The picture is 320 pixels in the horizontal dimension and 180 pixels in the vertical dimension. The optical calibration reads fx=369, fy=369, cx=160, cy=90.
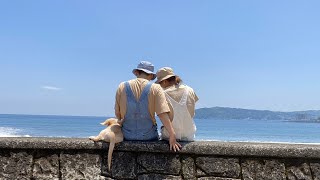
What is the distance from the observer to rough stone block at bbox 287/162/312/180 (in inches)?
152

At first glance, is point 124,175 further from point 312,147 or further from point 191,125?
point 312,147

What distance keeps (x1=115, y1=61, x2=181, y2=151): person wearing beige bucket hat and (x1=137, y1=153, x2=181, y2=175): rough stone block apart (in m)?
0.16

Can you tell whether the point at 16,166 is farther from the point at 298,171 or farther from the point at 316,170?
the point at 316,170

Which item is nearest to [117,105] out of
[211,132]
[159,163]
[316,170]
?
[159,163]

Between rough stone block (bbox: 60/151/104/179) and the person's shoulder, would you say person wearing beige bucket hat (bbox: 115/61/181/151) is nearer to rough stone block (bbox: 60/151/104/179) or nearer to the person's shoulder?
the person's shoulder

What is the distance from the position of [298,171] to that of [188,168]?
1149mm

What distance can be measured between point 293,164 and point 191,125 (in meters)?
1.14

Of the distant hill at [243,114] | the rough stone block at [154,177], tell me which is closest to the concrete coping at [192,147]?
the rough stone block at [154,177]

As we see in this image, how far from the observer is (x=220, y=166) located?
3.90 metres

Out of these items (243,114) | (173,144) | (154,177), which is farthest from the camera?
(243,114)

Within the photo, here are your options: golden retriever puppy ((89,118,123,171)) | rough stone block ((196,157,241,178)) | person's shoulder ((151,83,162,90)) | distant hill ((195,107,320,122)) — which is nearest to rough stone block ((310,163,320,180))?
rough stone block ((196,157,241,178))

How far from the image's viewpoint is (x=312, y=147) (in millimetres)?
3863

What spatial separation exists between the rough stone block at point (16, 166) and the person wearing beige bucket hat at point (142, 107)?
1.09 m

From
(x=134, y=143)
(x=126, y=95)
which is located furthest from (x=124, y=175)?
(x=126, y=95)
